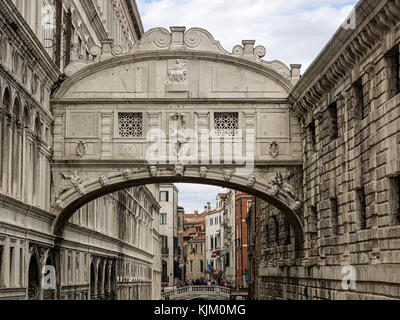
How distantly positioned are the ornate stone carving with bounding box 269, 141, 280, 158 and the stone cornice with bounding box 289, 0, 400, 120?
1.25 metres

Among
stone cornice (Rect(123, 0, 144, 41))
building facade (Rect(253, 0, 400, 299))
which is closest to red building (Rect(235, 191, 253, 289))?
stone cornice (Rect(123, 0, 144, 41))

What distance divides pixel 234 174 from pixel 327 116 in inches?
174

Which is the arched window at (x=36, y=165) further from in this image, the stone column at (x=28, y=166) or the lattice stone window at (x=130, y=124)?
the lattice stone window at (x=130, y=124)

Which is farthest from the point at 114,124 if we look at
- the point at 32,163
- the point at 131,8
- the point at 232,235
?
the point at 232,235

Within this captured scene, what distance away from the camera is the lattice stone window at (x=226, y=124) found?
2980 cm

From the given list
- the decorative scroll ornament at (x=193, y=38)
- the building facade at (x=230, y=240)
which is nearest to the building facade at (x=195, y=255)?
the building facade at (x=230, y=240)

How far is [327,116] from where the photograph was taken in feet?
87.2

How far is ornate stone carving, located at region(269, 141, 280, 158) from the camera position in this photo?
97.6 ft

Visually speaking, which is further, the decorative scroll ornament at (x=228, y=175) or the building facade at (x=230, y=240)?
the building facade at (x=230, y=240)

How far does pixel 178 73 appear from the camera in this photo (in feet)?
98.2

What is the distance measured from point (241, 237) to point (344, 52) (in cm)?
6186

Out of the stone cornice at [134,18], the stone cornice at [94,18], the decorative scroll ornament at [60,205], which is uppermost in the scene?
the stone cornice at [134,18]

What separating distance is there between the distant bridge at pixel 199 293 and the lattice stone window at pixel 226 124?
4569 centimetres
